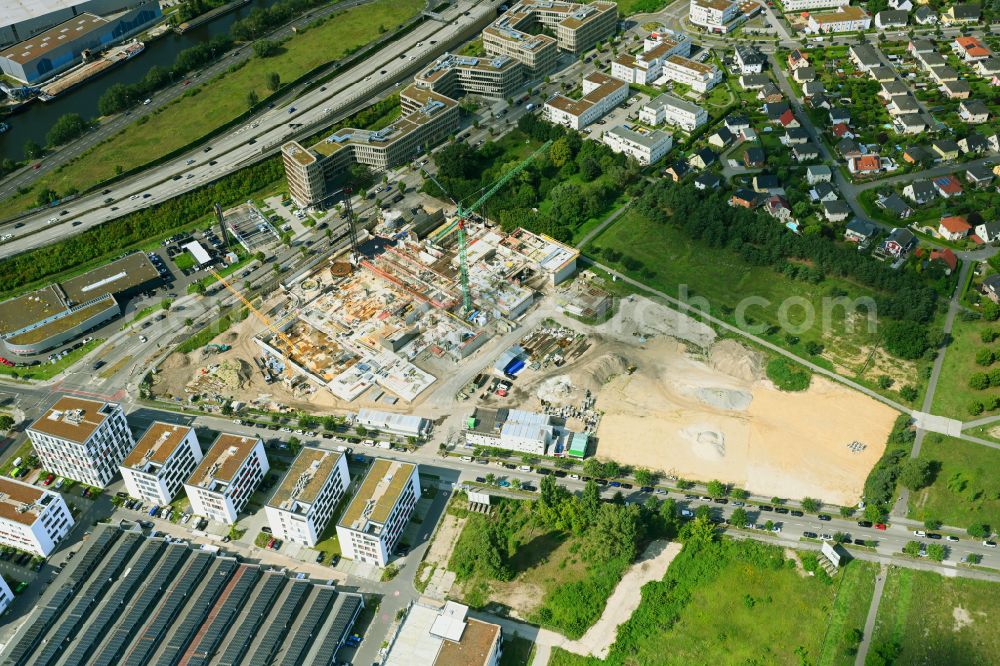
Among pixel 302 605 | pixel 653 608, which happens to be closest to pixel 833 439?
pixel 653 608

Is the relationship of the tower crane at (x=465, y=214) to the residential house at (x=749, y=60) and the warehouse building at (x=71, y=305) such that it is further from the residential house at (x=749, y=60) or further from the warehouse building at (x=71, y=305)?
the residential house at (x=749, y=60)

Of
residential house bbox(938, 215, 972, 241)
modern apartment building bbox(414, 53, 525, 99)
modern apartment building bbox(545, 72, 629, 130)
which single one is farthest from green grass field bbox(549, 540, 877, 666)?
modern apartment building bbox(414, 53, 525, 99)

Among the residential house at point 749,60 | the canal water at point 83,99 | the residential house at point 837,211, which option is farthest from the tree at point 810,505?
the canal water at point 83,99

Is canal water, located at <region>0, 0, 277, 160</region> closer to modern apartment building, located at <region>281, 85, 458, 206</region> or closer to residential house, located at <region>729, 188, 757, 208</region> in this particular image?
modern apartment building, located at <region>281, 85, 458, 206</region>

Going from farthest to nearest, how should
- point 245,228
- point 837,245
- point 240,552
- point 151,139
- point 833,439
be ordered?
point 151,139 < point 245,228 < point 837,245 < point 833,439 < point 240,552

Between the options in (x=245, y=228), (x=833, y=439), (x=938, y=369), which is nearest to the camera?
(x=833, y=439)

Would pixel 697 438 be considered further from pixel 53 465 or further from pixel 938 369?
pixel 53 465

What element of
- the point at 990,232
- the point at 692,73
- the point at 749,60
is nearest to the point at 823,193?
the point at 990,232
